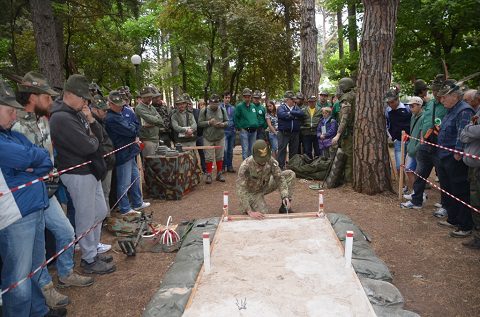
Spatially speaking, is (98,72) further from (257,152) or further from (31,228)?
A: (31,228)

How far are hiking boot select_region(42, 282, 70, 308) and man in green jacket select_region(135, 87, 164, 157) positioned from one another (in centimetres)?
378

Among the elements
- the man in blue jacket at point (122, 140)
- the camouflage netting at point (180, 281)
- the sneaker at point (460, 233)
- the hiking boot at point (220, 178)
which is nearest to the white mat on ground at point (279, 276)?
the camouflage netting at point (180, 281)

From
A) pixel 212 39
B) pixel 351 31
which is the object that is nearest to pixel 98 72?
pixel 212 39

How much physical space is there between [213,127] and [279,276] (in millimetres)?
4871

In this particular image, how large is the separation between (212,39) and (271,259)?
43.4ft

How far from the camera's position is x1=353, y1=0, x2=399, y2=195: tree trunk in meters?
6.21

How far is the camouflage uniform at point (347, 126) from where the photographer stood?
6875mm

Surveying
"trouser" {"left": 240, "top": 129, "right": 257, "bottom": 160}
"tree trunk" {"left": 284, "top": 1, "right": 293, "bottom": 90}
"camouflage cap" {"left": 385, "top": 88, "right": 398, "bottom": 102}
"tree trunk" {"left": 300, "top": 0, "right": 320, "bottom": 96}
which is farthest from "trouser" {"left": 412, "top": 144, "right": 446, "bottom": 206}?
"tree trunk" {"left": 284, "top": 1, "right": 293, "bottom": 90}

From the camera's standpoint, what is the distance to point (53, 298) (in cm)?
322

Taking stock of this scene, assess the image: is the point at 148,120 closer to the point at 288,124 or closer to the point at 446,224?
the point at 288,124

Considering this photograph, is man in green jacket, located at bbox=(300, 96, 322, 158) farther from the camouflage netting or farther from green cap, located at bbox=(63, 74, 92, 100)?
green cap, located at bbox=(63, 74, 92, 100)

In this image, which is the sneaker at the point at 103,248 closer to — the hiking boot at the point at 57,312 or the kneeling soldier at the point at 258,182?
the hiking boot at the point at 57,312

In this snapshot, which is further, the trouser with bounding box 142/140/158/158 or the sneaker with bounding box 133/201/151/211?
the trouser with bounding box 142/140/158/158

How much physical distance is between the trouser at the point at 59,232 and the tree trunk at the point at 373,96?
194 inches
